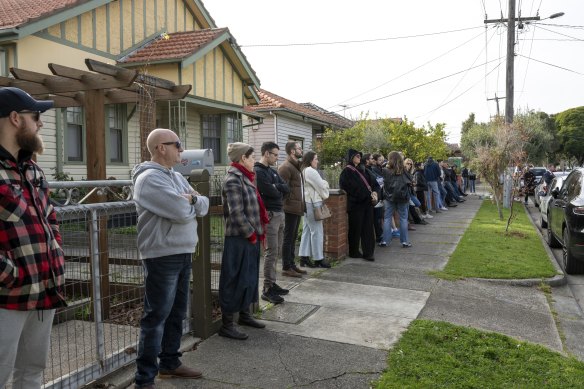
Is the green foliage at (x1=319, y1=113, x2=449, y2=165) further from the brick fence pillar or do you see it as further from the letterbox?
the letterbox

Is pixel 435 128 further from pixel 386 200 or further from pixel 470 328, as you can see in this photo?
pixel 470 328

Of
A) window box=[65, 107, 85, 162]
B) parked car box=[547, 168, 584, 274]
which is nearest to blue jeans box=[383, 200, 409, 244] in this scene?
parked car box=[547, 168, 584, 274]

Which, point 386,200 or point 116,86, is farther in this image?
point 386,200

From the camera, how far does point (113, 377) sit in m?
3.87

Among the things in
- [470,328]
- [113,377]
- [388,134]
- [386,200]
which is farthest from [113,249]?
[388,134]

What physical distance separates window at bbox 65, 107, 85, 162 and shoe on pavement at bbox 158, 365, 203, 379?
8336 mm

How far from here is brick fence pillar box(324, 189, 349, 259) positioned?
8570 mm

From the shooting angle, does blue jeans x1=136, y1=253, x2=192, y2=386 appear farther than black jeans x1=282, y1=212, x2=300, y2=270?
No

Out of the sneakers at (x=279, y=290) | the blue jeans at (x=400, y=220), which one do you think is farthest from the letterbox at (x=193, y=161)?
the blue jeans at (x=400, y=220)

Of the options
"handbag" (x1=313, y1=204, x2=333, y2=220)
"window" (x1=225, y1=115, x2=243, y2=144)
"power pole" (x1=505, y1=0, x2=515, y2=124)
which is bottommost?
"handbag" (x1=313, y1=204, x2=333, y2=220)

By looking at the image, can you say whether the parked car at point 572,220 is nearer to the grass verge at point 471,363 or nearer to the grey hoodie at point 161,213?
the grass verge at point 471,363

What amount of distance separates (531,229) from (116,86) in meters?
11.2

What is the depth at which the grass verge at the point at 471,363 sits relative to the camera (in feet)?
13.2

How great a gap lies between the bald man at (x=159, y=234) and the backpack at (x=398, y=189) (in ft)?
21.9
